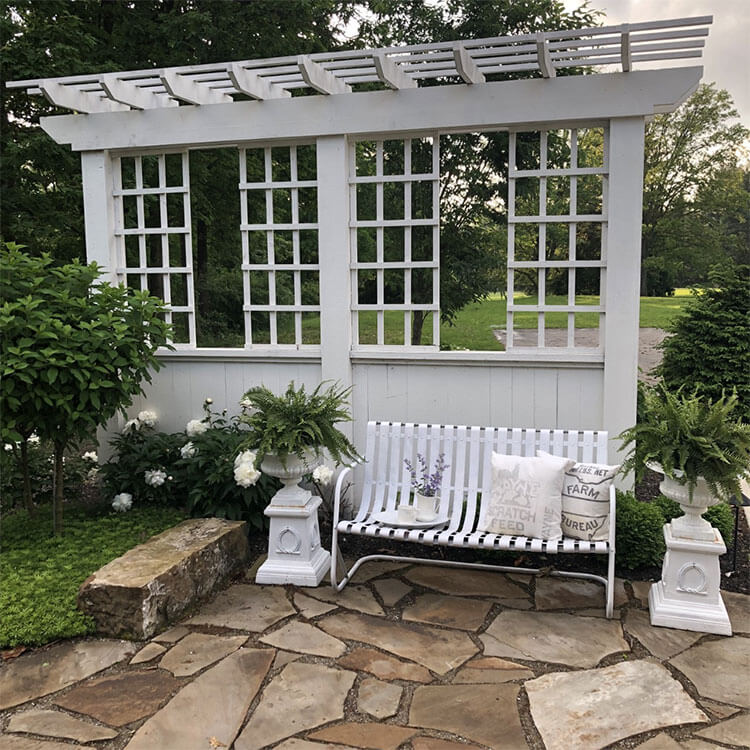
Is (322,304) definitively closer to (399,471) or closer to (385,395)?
(385,395)

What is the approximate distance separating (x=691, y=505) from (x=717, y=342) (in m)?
3.08

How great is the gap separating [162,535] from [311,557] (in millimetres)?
723

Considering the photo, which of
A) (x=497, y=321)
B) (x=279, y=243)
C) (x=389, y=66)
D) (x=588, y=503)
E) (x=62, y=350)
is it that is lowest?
(x=588, y=503)

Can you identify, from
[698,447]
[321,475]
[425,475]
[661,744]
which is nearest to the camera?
[661,744]

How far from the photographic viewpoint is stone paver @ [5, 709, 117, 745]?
209 cm

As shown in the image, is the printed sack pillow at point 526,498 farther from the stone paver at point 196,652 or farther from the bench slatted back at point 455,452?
the stone paver at point 196,652

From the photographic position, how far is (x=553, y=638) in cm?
268

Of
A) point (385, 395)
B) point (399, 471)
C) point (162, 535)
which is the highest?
point (385, 395)

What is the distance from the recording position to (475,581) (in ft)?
10.6

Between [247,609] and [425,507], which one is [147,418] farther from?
[425,507]

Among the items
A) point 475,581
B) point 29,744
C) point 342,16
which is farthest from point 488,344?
point 29,744

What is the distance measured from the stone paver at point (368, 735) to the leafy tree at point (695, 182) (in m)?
13.3

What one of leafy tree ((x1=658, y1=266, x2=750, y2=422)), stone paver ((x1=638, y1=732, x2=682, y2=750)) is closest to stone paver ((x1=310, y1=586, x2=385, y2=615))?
stone paver ((x1=638, y1=732, x2=682, y2=750))

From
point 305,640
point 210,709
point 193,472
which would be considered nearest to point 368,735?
point 210,709
